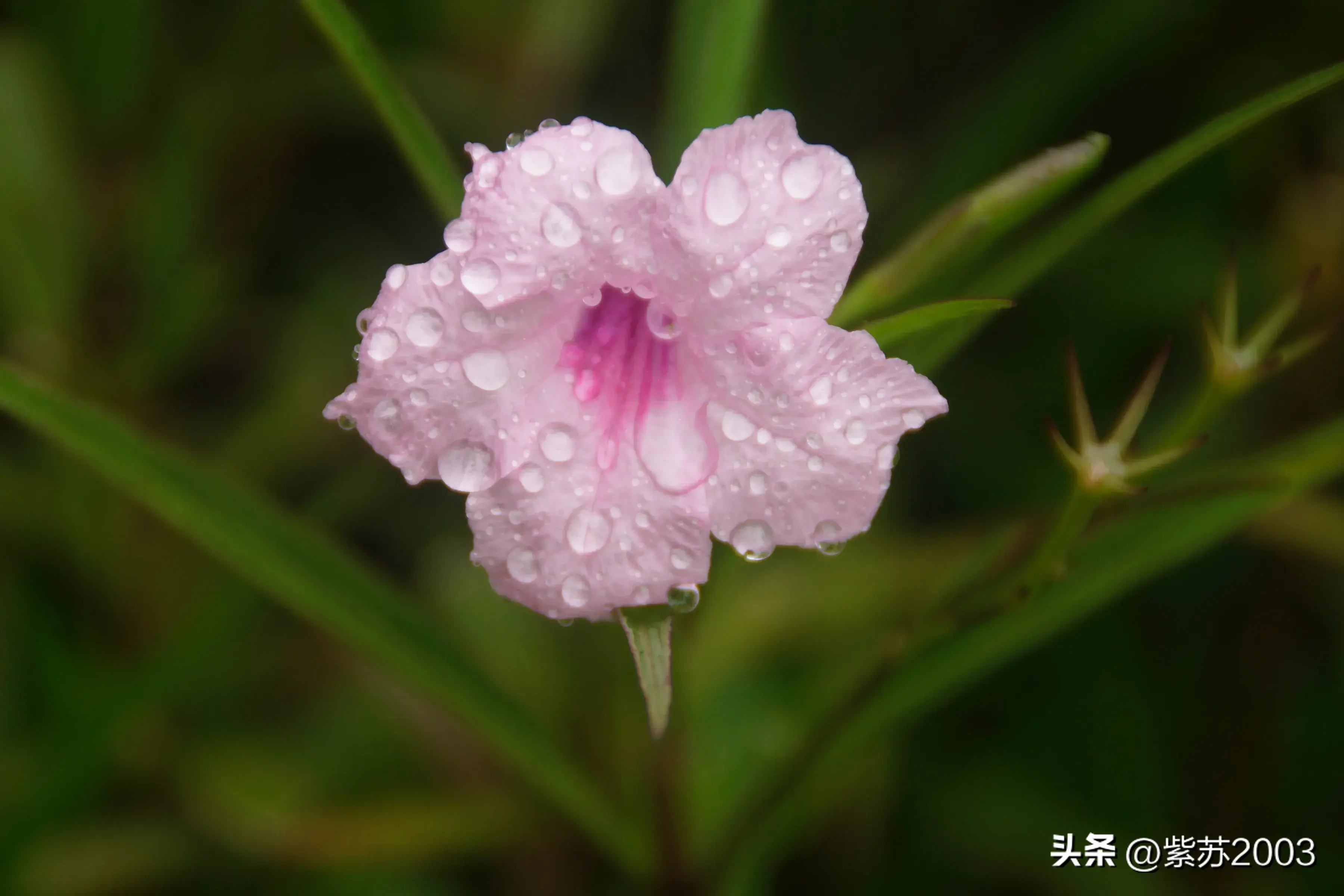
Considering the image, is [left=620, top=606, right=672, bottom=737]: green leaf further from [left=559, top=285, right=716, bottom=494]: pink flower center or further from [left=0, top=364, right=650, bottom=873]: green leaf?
[left=0, top=364, right=650, bottom=873]: green leaf

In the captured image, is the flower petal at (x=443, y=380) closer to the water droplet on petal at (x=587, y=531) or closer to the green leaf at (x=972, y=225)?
the water droplet on petal at (x=587, y=531)

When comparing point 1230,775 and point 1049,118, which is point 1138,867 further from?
point 1049,118

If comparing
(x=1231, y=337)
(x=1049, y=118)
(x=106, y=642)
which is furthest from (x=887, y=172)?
(x=106, y=642)

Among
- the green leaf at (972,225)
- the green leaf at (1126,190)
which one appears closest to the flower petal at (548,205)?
the green leaf at (972,225)

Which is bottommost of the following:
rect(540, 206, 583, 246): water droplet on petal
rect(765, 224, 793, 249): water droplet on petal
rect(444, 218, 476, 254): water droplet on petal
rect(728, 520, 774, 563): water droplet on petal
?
rect(728, 520, 774, 563): water droplet on petal

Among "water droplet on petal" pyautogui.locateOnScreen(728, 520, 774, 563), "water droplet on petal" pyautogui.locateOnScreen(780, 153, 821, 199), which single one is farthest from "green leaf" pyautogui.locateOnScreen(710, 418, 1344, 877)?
"water droplet on petal" pyautogui.locateOnScreen(780, 153, 821, 199)

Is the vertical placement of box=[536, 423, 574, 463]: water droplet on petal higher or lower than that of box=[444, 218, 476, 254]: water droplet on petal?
lower
